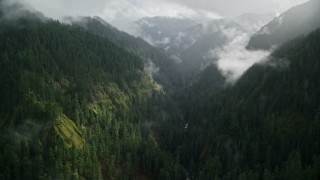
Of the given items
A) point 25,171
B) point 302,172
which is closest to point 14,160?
point 25,171

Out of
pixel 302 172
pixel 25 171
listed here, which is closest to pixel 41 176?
pixel 25 171

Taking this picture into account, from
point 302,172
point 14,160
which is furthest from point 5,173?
point 302,172

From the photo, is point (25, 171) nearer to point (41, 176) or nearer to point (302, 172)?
point (41, 176)

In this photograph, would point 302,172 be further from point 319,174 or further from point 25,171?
point 25,171

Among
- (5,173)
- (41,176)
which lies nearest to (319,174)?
(41,176)

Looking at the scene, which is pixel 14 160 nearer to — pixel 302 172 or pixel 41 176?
pixel 41 176
